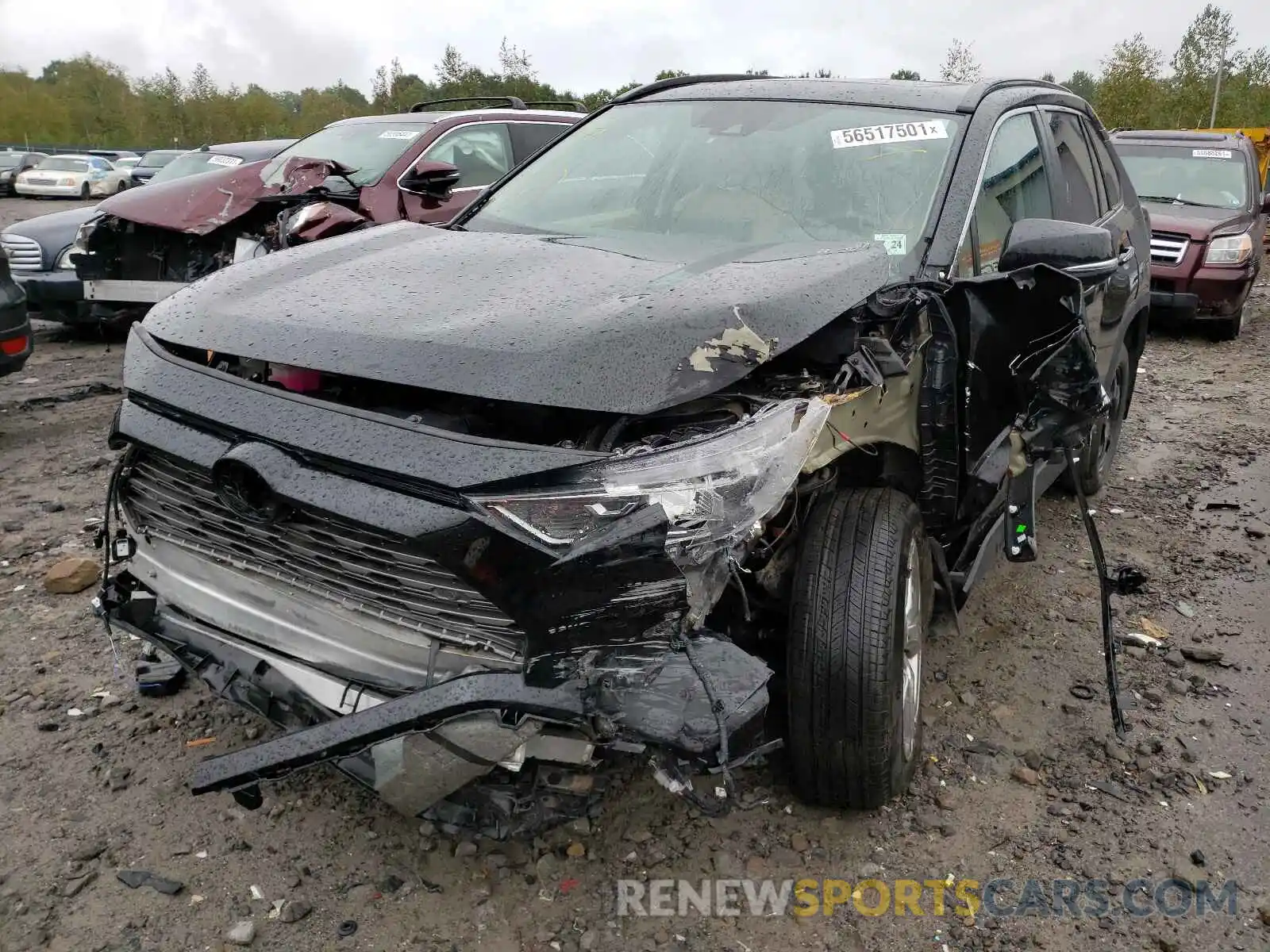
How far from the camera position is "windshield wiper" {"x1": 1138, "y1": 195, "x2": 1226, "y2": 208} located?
352 inches

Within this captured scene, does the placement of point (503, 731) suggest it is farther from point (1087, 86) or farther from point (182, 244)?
point (1087, 86)

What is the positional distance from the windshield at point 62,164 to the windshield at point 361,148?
849 inches

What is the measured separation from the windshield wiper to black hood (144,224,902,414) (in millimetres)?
7904

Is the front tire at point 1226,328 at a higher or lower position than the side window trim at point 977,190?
lower

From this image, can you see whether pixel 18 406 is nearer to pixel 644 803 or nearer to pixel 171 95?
pixel 644 803

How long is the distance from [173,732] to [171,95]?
5199cm

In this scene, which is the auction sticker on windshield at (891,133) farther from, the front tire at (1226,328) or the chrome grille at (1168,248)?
the front tire at (1226,328)

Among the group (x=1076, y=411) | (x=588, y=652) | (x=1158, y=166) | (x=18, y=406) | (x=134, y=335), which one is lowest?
(x=18, y=406)

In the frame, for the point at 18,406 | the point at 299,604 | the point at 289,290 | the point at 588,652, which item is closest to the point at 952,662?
the point at 588,652

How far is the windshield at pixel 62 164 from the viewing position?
2459 centimetres

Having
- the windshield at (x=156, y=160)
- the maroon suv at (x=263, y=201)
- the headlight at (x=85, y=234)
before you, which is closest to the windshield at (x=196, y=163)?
the maroon suv at (x=263, y=201)

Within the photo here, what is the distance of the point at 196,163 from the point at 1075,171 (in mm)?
8534

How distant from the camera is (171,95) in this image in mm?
46500

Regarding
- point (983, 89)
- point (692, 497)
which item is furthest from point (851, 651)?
point (983, 89)
